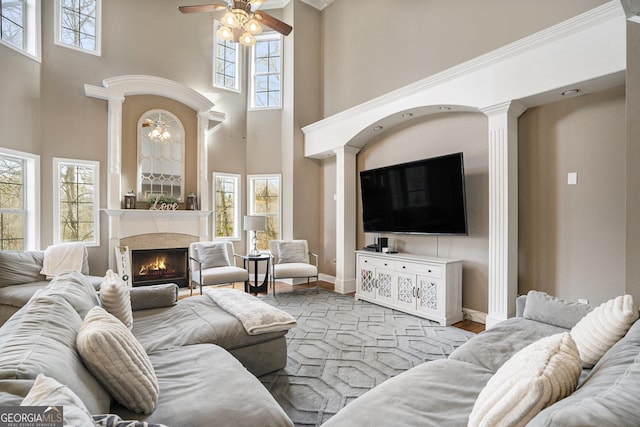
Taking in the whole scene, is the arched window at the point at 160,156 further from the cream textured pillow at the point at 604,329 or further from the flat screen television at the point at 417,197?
the cream textured pillow at the point at 604,329

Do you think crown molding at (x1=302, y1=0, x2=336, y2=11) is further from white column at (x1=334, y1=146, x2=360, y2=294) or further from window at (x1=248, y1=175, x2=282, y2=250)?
window at (x1=248, y1=175, x2=282, y2=250)

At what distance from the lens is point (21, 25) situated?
445 cm

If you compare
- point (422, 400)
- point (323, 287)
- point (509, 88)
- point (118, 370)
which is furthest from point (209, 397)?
point (323, 287)

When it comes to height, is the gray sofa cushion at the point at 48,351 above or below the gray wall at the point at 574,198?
below

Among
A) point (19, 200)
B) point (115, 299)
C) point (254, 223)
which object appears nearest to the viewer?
point (115, 299)

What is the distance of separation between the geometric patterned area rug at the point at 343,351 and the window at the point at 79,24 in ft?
16.2

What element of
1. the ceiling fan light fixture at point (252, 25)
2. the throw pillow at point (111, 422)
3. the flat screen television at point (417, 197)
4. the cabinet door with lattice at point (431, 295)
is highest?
the ceiling fan light fixture at point (252, 25)

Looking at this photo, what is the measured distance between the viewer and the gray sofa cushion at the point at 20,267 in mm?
3764

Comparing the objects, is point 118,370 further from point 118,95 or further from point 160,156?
point 118,95

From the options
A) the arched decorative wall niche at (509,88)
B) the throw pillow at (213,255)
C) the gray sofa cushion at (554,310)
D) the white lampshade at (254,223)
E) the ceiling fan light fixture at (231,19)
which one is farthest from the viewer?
the white lampshade at (254,223)

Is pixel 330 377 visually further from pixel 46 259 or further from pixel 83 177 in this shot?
pixel 83 177

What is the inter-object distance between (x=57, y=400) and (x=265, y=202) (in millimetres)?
5717

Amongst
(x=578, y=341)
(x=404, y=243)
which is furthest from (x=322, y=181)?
(x=578, y=341)

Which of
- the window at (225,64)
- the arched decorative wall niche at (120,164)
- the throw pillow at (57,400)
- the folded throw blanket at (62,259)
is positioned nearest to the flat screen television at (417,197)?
the arched decorative wall niche at (120,164)
